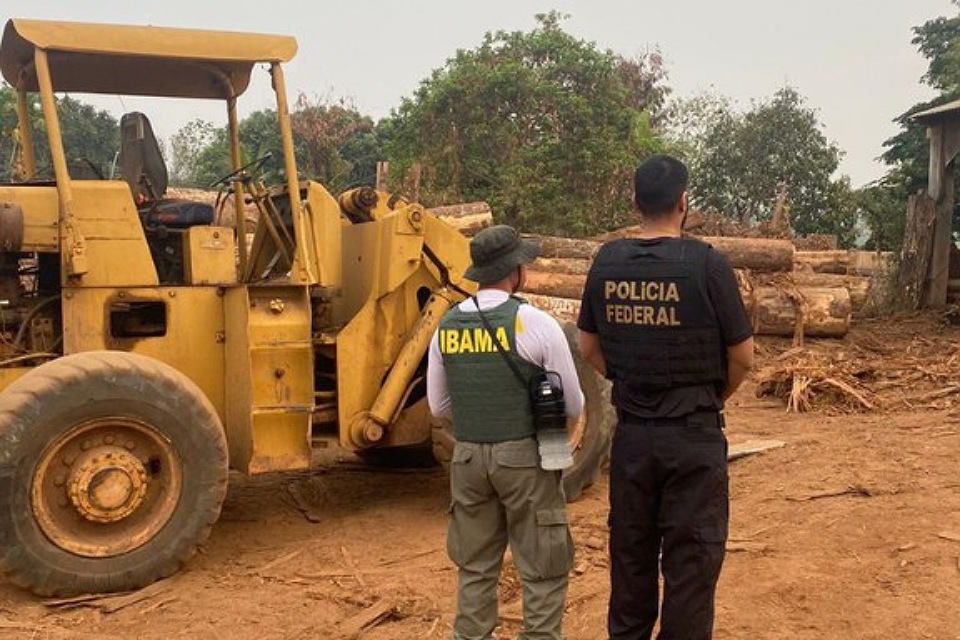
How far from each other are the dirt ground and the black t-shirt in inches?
55.9

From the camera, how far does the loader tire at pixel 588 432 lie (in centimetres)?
661

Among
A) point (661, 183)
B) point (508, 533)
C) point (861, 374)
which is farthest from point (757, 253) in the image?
point (661, 183)

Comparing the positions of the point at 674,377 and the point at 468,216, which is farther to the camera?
the point at 468,216

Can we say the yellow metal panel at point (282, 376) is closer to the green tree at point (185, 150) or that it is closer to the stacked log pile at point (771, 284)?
the stacked log pile at point (771, 284)

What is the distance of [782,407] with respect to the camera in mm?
9898

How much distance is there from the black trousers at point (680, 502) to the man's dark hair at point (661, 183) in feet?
2.37

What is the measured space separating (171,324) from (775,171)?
2320cm

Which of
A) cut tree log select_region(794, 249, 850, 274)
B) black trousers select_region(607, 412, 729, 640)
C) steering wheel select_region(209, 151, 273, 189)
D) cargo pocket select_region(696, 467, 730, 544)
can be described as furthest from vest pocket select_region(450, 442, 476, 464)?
cut tree log select_region(794, 249, 850, 274)

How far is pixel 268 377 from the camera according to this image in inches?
229

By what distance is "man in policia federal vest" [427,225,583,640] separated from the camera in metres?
3.58

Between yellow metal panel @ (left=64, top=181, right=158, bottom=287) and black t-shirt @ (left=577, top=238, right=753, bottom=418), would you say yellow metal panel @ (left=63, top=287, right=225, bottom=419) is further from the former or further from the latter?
black t-shirt @ (left=577, top=238, right=753, bottom=418)

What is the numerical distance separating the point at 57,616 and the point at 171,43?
3168mm

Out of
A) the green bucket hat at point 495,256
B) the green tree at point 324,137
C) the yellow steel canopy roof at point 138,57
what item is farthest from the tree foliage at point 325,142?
the green bucket hat at point 495,256

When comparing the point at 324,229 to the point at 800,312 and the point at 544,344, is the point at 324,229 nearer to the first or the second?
the point at 544,344
